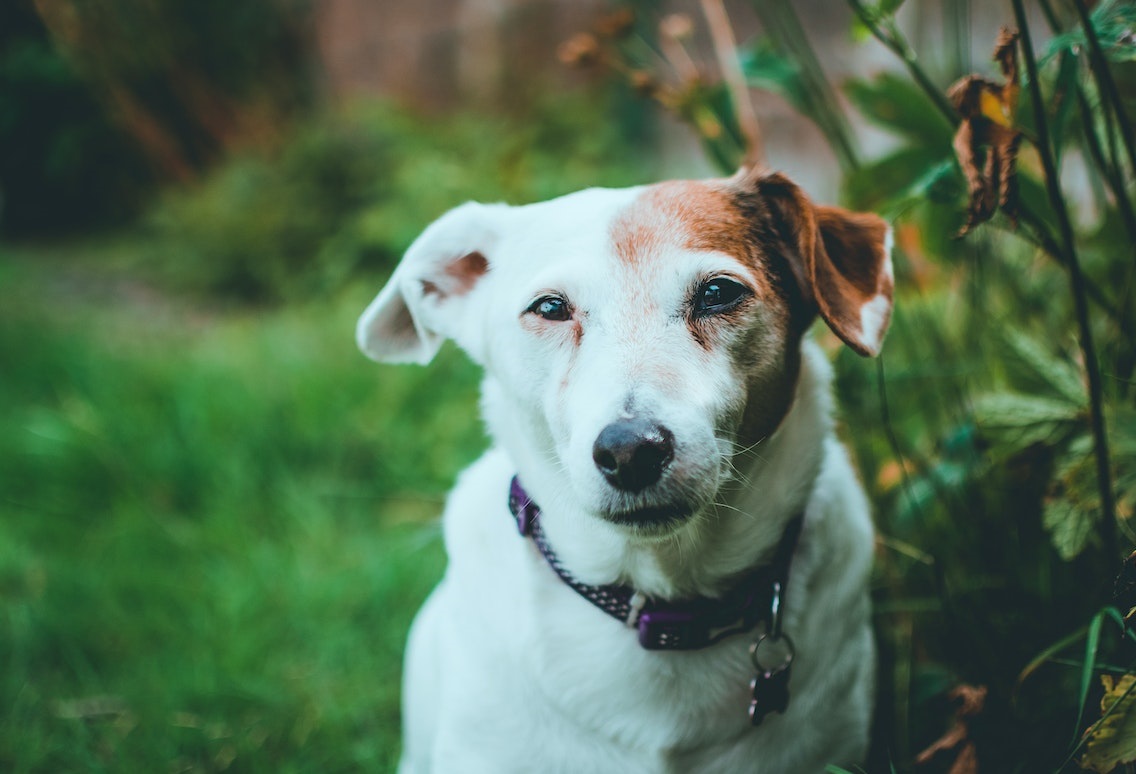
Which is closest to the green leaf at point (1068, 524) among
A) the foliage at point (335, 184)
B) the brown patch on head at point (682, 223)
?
the brown patch on head at point (682, 223)

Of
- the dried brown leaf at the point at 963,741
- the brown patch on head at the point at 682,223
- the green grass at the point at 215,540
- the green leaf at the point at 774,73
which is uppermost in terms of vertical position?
the green leaf at the point at 774,73

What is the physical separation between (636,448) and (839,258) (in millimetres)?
660

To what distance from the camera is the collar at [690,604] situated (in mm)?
1731

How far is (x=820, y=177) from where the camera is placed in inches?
232

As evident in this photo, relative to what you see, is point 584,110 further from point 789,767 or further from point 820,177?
point 789,767

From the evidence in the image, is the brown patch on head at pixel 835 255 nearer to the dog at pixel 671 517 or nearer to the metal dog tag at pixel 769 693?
the dog at pixel 671 517

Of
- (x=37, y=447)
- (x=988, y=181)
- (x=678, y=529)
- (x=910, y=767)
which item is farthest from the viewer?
(x=37, y=447)

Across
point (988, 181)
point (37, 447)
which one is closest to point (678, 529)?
point (988, 181)

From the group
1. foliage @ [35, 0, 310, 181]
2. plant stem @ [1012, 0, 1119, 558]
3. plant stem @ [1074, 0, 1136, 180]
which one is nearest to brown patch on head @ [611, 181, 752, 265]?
plant stem @ [1012, 0, 1119, 558]

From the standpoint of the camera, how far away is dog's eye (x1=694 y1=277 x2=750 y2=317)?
1.65 metres

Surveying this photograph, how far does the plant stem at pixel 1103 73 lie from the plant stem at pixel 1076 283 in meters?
0.08

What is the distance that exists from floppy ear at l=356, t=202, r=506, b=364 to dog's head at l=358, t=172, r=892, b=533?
14 mm

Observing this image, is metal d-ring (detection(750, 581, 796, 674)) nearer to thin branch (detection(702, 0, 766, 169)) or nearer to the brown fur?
the brown fur

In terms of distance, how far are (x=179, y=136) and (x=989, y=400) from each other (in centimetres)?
781
